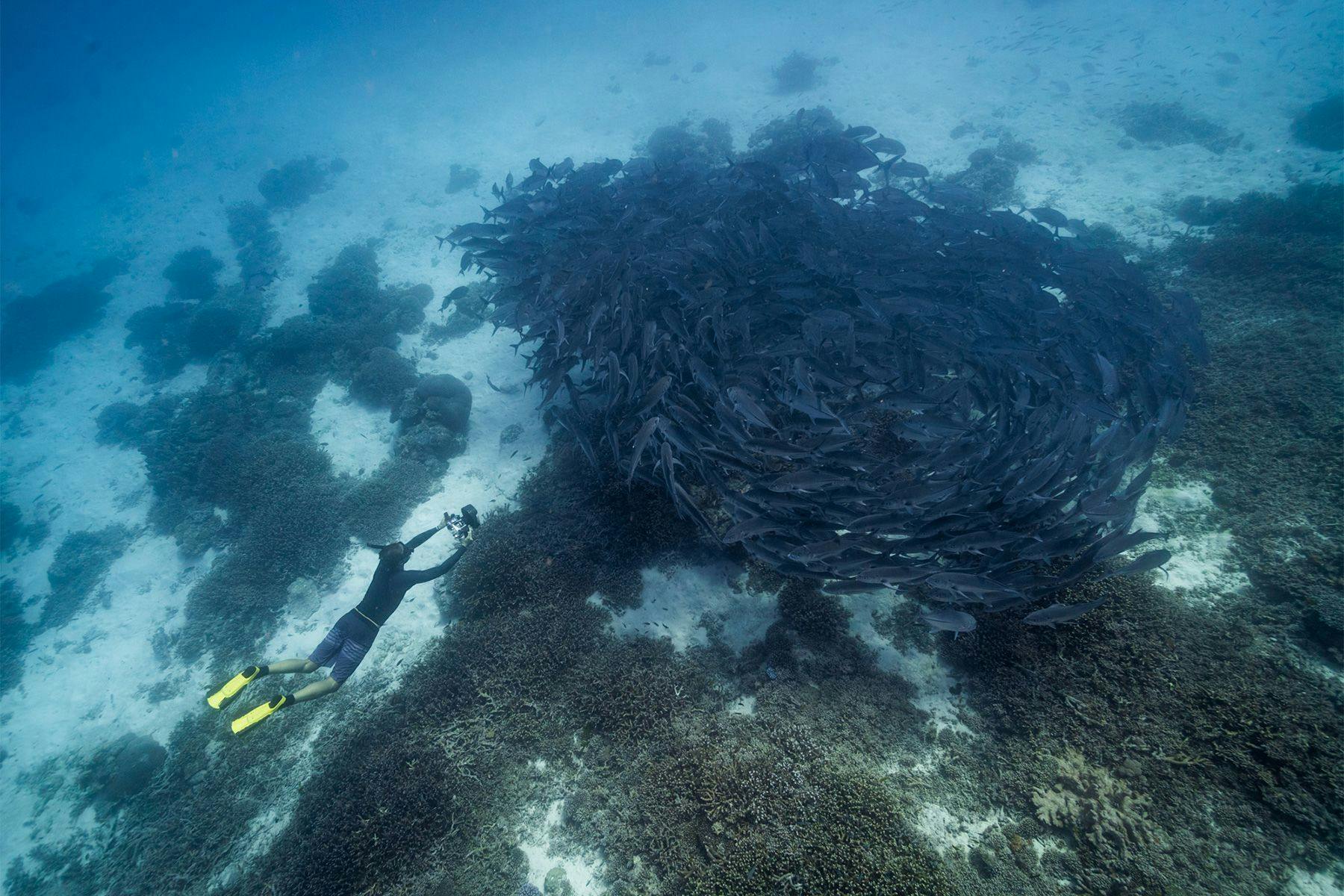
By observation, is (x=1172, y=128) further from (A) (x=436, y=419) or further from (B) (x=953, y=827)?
(A) (x=436, y=419)

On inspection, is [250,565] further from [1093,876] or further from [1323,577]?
[1323,577]

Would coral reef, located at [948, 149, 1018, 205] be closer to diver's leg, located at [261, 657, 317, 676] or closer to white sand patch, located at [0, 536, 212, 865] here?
diver's leg, located at [261, 657, 317, 676]

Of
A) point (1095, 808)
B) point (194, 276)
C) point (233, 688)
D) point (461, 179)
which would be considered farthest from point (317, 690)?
point (461, 179)

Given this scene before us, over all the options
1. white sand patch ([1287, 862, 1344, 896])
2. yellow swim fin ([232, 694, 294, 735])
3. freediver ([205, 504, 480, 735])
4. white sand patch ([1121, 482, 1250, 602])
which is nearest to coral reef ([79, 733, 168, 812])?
freediver ([205, 504, 480, 735])

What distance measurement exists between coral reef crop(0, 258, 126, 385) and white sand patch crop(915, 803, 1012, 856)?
1138 inches

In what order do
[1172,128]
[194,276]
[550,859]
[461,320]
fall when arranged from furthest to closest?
[194,276] < [1172,128] < [461,320] < [550,859]

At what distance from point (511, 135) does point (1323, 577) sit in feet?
97.3

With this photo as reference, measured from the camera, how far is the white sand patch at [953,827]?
13.1 feet

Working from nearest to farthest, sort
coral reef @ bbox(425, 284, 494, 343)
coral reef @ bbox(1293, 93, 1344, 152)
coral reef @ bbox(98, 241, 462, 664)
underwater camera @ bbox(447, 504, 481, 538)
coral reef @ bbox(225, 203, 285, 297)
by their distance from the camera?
underwater camera @ bbox(447, 504, 481, 538), coral reef @ bbox(98, 241, 462, 664), coral reef @ bbox(425, 284, 494, 343), coral reef @ bbox(1293, 93, 1344, 152), coral reef @ bbox(225, 203, 285, 297)

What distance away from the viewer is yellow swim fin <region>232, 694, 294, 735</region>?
18.8 ft

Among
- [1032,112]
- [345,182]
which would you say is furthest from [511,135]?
[1032,112]

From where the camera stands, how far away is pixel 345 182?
2178 cm

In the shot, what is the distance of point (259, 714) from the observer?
5.80 metres

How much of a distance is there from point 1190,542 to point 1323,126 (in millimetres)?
21546
